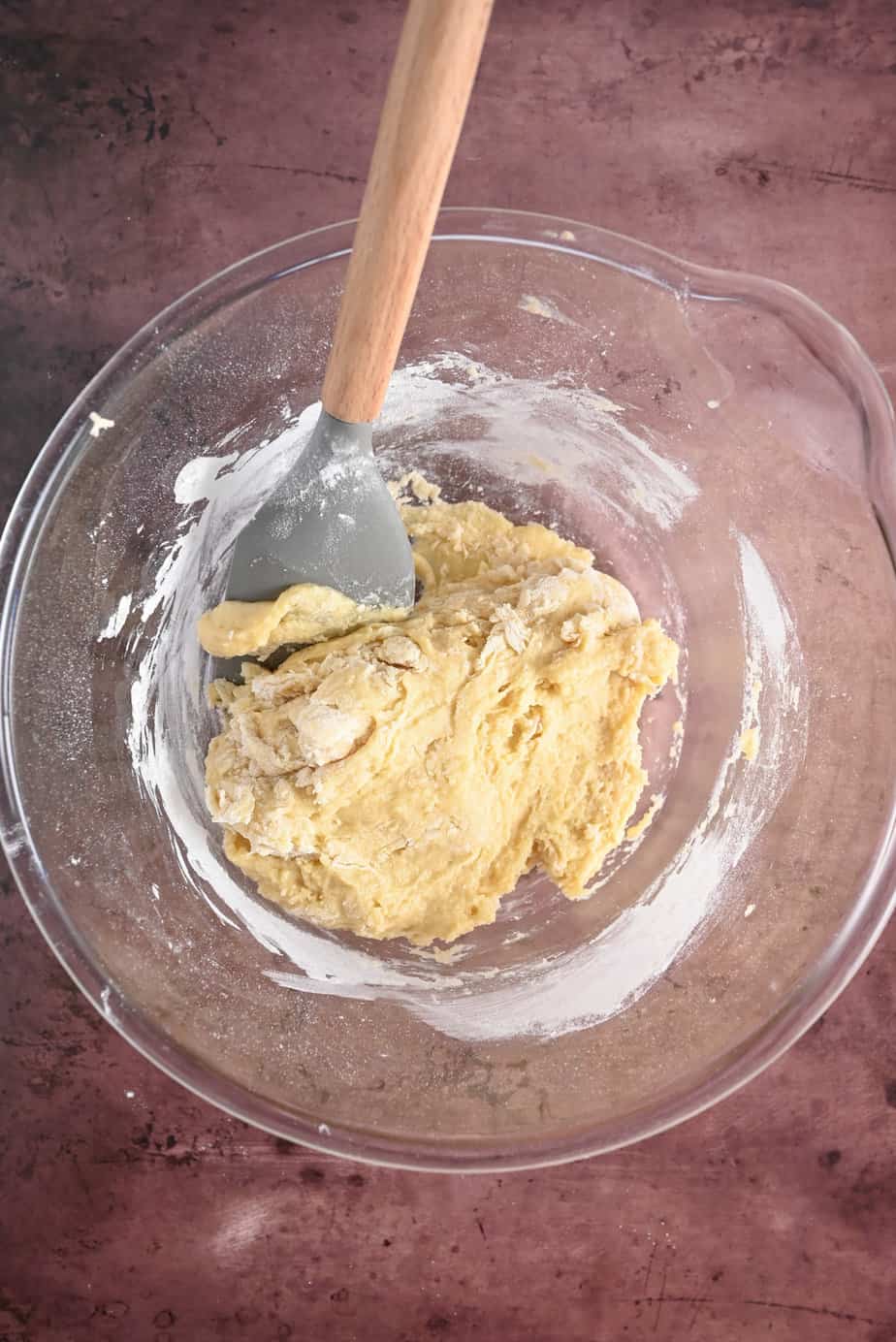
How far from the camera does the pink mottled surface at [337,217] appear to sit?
1806 mm

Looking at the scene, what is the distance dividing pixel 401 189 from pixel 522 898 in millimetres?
1249

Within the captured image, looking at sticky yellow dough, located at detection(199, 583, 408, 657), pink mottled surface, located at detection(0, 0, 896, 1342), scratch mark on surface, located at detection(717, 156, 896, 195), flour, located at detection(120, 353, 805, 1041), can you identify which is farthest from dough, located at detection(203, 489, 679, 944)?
scratch mark on surface, located at detection(717, 156, 896, 195)

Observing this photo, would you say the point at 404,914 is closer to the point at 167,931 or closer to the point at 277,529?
the point at 167,931

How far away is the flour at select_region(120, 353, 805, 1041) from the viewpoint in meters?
1.63

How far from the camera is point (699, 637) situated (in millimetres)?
1785

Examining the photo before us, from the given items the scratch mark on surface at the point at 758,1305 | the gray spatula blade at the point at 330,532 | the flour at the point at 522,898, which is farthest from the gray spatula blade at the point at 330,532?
the scratch mark on surface at the point at 758,1305

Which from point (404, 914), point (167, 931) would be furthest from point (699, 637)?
point (167, 931)

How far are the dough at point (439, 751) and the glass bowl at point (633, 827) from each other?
6.5 inches

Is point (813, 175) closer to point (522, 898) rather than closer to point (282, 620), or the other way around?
point (282, 620)

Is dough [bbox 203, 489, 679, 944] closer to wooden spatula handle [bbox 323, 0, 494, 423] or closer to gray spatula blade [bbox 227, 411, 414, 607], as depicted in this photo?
gray spatula blade [bbox 227, 411, 414, 607]

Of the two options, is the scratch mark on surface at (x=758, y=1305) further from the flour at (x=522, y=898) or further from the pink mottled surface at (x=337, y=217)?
the flour at (x=522, y=898)

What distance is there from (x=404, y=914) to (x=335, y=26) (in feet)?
5.57

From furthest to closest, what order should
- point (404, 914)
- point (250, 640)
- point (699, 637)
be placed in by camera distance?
point (699, 637) → point (404, 914) → point (250, 640)

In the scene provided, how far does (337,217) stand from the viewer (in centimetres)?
181
